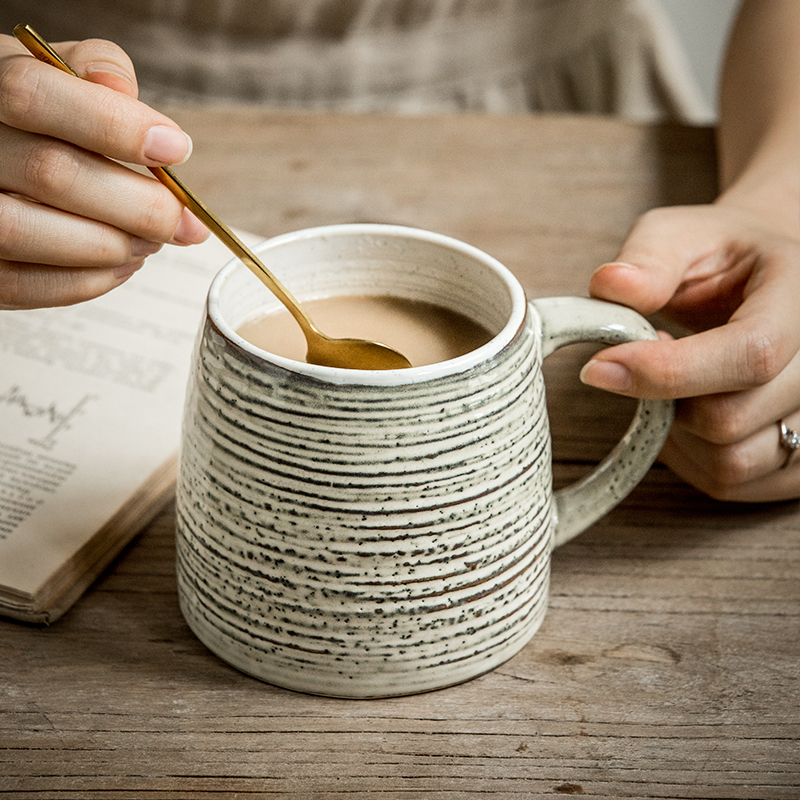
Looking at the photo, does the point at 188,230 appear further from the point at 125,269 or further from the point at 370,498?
the point at 370,498

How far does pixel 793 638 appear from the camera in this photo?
21.1 inches

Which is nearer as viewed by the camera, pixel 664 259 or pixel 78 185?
pixel 78 185

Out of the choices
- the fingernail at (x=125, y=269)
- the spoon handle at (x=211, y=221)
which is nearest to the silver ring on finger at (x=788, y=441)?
the spoon handle at (x=211, y=221)

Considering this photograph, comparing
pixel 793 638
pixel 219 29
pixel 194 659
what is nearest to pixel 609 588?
pixel 793 638

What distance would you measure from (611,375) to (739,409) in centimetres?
11

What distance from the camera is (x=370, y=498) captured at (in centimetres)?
42

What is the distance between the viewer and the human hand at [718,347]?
52cm

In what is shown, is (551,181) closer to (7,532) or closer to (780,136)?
(780,136)

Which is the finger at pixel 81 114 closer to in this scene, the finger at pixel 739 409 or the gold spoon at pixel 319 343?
the gold spoon at pixel 319 343

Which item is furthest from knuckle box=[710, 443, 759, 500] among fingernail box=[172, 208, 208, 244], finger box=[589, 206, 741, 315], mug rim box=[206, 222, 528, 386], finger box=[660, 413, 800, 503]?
fingernail box=[172, 208, 208, 244]

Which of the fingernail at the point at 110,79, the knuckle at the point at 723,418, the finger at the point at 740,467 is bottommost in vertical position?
the finger at the point at 740,467

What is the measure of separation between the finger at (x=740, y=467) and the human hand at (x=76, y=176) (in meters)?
0.37

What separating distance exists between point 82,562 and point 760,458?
441 mm

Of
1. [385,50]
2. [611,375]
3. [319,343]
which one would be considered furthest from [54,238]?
[385,50]
